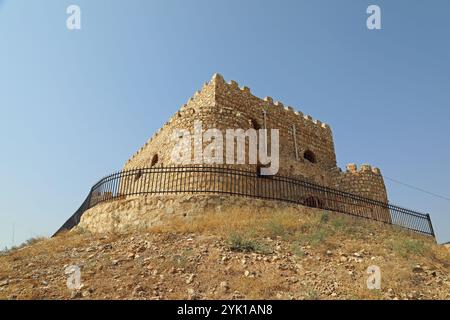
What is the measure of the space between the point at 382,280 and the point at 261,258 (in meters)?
2.36

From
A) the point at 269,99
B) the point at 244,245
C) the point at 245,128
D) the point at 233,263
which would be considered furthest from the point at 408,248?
the point at 269,99

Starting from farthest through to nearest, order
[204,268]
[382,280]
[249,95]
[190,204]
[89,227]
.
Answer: [249,95] < [89,227] < [190,204] < [204,268] < [382,280]

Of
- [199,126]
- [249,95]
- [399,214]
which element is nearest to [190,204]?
[199,126]

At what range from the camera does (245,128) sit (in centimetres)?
1366

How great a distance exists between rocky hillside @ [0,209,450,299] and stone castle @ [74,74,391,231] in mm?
1686

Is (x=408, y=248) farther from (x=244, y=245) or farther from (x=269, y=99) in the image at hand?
(x=269, y=99)

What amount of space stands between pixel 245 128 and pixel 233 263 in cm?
759

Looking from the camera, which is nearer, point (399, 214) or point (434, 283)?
point (434, 283)

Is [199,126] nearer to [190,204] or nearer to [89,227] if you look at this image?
[190,204]

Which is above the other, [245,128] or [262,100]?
[262,100]

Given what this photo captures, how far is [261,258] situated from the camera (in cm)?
718

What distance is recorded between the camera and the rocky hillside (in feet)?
19.3
